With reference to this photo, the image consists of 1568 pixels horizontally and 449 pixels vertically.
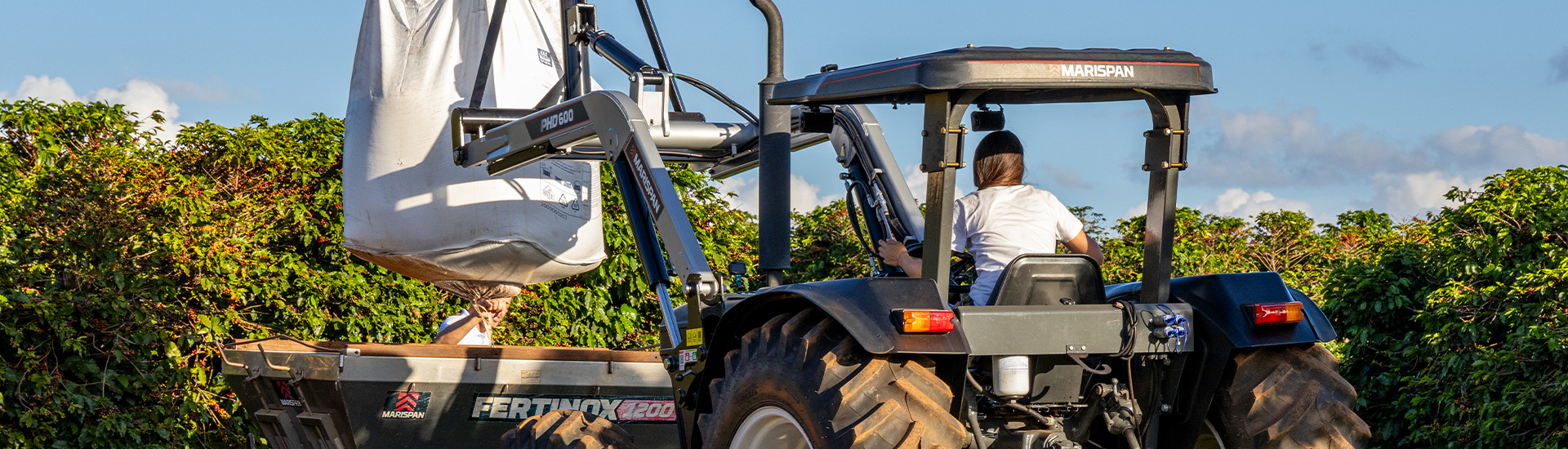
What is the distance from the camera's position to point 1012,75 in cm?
362

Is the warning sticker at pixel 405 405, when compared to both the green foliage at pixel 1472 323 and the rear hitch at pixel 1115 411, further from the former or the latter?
the green foliage at pixel 1472 323

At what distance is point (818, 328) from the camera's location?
386cm

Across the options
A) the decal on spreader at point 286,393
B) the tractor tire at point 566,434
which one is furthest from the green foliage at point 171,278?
the tractor tire at point 566,434

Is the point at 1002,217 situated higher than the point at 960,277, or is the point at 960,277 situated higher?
the point at 1002,217

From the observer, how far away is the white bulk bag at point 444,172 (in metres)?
6.27

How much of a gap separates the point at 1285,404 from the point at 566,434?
8.57 ft

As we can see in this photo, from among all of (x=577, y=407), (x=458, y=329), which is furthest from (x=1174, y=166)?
(x=458, y=329)

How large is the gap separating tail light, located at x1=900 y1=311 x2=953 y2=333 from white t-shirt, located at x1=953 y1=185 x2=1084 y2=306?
0.58 metres

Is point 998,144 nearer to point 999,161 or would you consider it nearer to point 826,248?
point 999,161

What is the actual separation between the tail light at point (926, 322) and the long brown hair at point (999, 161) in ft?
2.66

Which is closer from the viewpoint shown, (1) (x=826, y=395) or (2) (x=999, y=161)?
(1) (x=826, y=395)

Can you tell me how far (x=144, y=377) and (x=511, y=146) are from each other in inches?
143

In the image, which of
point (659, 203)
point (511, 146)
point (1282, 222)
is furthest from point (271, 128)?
point (1282, 222)

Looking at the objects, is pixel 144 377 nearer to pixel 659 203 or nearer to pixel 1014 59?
pixel 659 203
